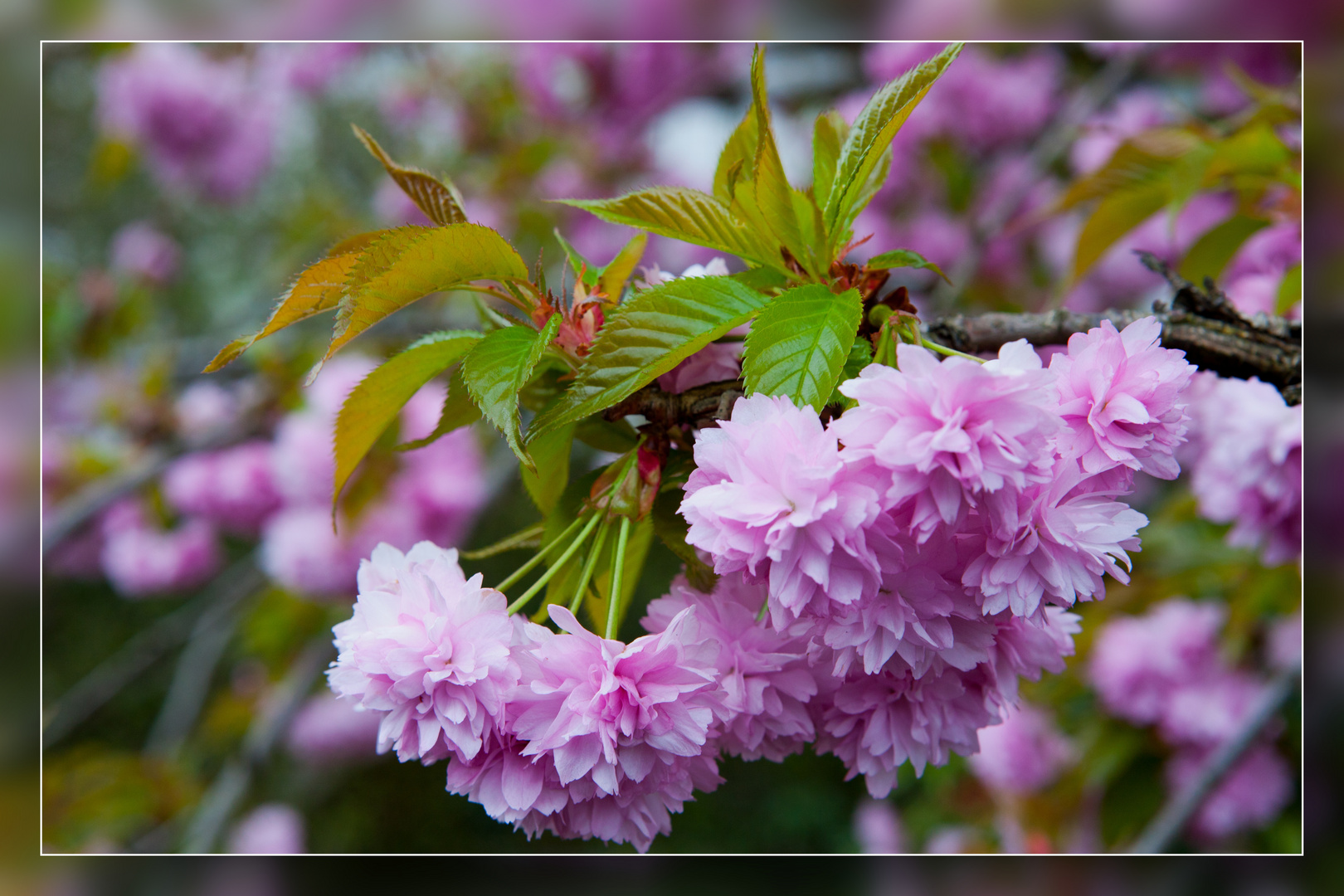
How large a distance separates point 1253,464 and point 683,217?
20.3 inches

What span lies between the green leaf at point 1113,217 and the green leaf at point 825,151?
A: 1.13 ft

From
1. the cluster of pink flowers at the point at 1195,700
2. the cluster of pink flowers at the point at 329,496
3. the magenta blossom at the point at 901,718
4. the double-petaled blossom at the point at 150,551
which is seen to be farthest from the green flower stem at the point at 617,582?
the double-petaled blossom at the point at 150,551

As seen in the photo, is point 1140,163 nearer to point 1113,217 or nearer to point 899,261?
point 1113,217

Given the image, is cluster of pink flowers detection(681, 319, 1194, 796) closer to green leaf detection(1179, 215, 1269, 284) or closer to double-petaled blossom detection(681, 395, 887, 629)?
double-petaled blossom detection(681, 395, 887, 629)

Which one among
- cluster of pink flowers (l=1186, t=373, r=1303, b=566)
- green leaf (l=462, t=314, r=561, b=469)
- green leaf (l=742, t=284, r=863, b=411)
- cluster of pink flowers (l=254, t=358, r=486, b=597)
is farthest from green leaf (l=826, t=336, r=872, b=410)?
cluster of pink flowers (l=254, t=358, r=486, b=597)

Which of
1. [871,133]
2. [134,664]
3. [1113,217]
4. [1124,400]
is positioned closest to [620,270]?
[871,133]

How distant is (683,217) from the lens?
0.37 meters

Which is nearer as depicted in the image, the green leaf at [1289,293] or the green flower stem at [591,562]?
the green flower stem at [591,562]

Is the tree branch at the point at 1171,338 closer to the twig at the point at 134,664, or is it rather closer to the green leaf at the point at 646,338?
the green leaf at the point at 646,338

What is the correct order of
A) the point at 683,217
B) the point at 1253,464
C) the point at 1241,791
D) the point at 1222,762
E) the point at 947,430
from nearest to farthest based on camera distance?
1. the point at 947,430
2. the point at 683,217
3. the point at 1253,464
4. the point at 1222,762
5. the point at 1241,791

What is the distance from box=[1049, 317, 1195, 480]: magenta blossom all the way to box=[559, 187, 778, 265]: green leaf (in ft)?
0.46

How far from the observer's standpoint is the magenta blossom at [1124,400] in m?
0.31

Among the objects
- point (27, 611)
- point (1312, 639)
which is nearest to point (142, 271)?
point (27, 611)

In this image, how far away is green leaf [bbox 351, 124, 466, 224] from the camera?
1.23 ft
